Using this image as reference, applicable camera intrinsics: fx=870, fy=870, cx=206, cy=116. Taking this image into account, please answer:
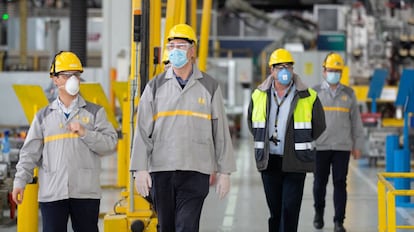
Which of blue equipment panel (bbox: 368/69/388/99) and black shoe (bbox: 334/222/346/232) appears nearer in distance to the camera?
black shoe (bbox: 334/222/346/232)

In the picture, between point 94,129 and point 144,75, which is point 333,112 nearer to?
point 144,75

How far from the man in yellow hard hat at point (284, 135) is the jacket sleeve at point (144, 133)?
153cm

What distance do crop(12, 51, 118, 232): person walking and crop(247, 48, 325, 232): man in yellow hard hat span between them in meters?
1.47

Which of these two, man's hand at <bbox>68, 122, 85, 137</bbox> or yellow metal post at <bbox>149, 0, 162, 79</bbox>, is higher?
yellow metal post at <bbox>149, 0, 162, 79</bbox>

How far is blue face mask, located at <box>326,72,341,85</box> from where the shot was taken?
899 centimetres

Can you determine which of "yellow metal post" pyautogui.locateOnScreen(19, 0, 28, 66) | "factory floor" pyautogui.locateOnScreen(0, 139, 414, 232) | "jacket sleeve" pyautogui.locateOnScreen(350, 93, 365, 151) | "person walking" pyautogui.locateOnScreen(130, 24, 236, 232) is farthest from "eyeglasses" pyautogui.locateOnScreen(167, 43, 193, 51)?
"yellow metal post" pyautogui.locateOnScreen(19, 0, 28, 66)

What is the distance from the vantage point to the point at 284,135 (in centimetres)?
691

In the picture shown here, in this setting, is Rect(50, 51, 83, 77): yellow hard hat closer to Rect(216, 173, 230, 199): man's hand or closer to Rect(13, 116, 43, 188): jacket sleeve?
Rect(13, 116, 43, 188): jacket sleeve

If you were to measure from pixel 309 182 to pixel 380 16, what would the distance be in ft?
31.3

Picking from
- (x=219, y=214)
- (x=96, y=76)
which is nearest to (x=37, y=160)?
(x=219, y=214)

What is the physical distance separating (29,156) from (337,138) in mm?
3814

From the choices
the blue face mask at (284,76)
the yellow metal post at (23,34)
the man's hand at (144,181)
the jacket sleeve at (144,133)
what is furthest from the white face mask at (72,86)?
the yellow metal post at (23,34)

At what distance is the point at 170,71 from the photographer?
566cm

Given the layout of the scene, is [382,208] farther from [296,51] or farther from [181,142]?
[296,51]
